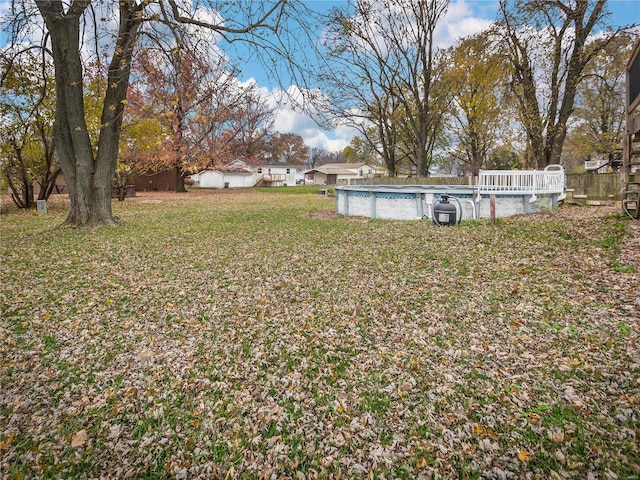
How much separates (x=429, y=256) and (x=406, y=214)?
4.67 m

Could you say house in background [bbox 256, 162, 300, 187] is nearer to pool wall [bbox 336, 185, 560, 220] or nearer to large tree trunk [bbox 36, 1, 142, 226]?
pool wall [bbox 336, 185, 560, 220]

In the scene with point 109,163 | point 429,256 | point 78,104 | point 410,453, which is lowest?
point 410,453

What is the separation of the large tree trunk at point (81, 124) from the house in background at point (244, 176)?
30.3 meters

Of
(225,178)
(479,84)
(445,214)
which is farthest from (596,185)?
(225,178)

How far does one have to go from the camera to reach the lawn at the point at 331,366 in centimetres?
201

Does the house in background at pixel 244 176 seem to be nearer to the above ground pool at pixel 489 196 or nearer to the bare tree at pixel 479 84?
the bare tree at pixel 479 84

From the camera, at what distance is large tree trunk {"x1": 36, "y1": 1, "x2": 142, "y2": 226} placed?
7766mm

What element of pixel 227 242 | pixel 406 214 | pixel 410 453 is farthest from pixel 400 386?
pixel 406 214

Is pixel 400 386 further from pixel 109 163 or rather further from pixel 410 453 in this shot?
pixel 109 163

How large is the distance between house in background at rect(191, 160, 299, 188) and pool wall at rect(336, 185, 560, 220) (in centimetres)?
3007

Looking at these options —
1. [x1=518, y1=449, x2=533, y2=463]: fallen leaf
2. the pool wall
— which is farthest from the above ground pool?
[x1=518, y1=449, x2=533, y2=463]: fallen leaf

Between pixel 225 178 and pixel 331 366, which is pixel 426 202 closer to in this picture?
pixel 331 366

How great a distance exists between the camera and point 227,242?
23.6 ft

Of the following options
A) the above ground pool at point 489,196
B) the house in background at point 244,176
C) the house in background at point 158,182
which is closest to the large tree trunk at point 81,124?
the above ground pool at point 489,196
